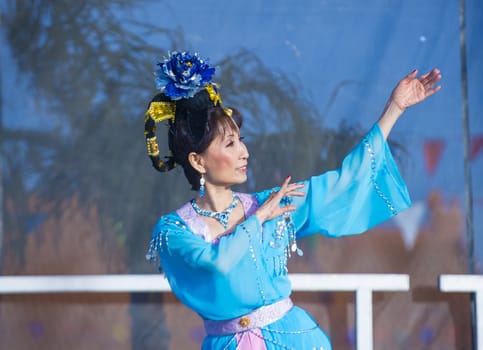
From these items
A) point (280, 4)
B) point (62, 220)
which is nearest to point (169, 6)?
point (280, 4)

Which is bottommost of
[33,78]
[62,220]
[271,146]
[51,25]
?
[62,220]

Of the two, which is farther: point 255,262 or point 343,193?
point 343,193

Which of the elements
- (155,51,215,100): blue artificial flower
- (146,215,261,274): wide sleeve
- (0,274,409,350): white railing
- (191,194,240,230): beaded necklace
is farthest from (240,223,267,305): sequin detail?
(0,274,409,350): white railing

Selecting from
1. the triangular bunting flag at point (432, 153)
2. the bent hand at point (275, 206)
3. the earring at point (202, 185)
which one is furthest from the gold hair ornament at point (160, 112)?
the triangular bunting flag at point (432, 153)

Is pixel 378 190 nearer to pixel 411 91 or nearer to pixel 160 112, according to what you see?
pixel 411 91

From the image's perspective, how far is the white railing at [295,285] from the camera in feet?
10.00

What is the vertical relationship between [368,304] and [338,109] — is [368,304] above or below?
below

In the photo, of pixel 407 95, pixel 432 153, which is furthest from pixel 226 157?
pixel 432 153

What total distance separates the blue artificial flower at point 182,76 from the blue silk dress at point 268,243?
0.32 meters

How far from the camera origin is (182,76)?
6.75 ft

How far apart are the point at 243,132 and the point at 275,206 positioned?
3.93 ft

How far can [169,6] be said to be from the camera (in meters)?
3.21

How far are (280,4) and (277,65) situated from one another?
247 mm

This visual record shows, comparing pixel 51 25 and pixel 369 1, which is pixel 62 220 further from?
pixel 369 1
